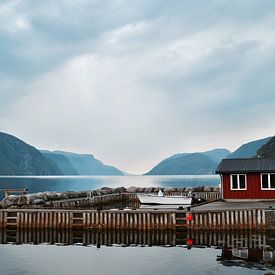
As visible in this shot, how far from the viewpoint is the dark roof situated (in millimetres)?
38562

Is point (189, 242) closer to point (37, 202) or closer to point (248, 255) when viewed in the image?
point (248, 255)

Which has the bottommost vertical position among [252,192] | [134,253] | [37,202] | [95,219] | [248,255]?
[134,253]

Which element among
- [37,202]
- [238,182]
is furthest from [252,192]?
[37,202]

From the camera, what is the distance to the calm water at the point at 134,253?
20.1 m

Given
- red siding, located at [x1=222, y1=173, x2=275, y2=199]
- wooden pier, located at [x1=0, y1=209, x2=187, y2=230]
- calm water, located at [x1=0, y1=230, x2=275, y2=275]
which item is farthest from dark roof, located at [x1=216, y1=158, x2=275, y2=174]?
calm water, located at [x1=0, y1=230, x2=275, y2=275]

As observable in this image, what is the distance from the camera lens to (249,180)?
1537 inches

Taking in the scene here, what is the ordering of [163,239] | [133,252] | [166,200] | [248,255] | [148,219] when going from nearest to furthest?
1. [248,255]
2. [133,252]
3. [163,239]
4. [148,219]
5. [166,200]

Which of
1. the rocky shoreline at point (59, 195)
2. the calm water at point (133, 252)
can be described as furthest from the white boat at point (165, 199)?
the calm water at point (133, 252)

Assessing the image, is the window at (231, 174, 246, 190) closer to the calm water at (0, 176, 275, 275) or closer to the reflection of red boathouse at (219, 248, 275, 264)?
the calm water at (0, 176, 275, 275)

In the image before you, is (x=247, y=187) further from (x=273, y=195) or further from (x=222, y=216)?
(x=222, y=216)

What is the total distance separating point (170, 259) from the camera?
22141 millimetres

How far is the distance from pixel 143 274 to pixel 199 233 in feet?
35.8

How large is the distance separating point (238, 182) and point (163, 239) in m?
14.2

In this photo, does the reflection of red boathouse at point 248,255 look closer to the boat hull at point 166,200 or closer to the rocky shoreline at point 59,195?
the boat hull at point 166,200
